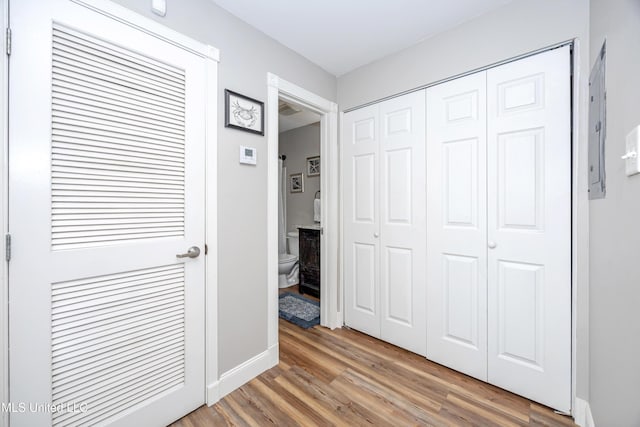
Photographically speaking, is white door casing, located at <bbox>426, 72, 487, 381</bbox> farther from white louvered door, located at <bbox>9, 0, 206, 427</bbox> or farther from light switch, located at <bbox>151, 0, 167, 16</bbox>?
light switch, located at <bbox>151, 0, 167, 16</bbox>

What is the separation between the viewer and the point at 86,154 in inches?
46.1

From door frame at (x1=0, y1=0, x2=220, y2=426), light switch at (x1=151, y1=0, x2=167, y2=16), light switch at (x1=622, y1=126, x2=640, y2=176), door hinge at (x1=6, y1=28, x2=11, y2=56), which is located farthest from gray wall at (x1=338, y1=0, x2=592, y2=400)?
door hinge at (x1=6, y1=28, x2=11, y2=56)

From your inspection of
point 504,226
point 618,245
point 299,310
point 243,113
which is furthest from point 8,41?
point 299,310

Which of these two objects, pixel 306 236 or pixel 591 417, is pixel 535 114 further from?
pixel 306 236

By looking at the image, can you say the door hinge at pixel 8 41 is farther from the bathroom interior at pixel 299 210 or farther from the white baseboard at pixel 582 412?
the white baseboard at pixel 582 412

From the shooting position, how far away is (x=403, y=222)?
217 cm

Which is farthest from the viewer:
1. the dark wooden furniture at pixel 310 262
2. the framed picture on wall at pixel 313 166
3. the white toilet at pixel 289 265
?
the framed picture on wall at pixel 313 166

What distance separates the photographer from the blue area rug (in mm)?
2729

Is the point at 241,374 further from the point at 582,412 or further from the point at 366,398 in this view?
the point at 582,412

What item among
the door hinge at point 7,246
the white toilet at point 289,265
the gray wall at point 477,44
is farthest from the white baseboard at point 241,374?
the gray wall at point 477,44

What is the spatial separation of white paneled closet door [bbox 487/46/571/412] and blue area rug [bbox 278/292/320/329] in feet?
5.28

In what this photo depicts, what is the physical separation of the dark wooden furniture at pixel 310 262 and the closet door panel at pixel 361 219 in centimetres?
92

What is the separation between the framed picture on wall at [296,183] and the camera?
4.39 metres

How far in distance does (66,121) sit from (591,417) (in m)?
2.84
